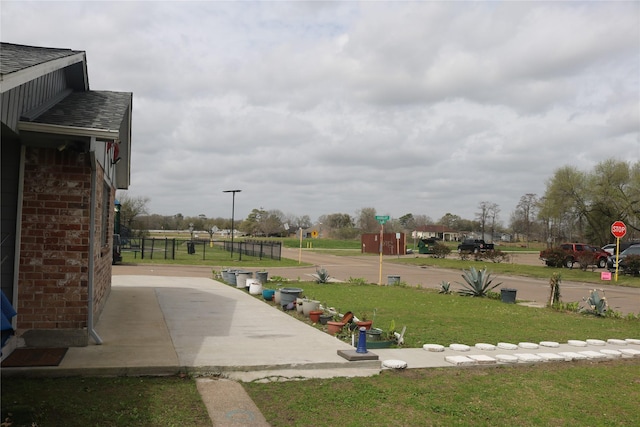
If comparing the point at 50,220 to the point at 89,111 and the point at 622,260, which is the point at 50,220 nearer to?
the point at 89,111

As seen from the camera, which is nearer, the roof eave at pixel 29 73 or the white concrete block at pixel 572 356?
the roof eave at pixel 29 73

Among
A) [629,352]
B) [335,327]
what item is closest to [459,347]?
[335,327]

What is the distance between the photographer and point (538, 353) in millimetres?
8531

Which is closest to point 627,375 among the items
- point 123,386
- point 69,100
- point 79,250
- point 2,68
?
point 123,386

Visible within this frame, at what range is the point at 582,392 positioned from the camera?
652cm

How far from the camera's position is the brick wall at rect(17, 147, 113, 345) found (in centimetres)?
725

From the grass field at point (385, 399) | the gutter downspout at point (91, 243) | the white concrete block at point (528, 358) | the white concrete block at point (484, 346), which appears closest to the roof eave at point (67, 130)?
the gutter downspout at point (91, 243)

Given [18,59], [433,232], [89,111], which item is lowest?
[433,232]

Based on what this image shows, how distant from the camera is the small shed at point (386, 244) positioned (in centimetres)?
5372

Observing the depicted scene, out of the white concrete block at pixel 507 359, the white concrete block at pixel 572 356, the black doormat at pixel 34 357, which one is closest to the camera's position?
the black doormat at pixel 34 357

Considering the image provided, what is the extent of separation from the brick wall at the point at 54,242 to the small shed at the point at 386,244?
45246 mm

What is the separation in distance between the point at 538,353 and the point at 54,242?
23.5ft

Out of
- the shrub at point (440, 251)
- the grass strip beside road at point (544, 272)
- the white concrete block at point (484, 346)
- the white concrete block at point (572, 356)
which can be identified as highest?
the shrub at point (440, 251)

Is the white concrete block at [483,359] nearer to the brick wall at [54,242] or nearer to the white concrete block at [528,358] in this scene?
the white concrete block at [528,358]
